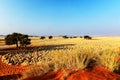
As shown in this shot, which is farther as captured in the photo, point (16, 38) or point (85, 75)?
point (16, 38)

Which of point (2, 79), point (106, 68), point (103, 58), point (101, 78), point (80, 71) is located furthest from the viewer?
point (2, 79)

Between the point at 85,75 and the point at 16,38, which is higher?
the point at 85,75

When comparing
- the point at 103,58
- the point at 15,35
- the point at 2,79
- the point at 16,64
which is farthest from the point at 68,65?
the point at 15,35

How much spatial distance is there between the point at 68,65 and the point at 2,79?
4166mm

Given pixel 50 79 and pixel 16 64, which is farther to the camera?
pixel 16 64

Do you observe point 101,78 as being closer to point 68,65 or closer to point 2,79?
point 68,65

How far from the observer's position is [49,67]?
12.6m

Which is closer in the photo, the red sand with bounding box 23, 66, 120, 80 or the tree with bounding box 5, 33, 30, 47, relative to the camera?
the red sand with bounding box 23, 66, 120, 80

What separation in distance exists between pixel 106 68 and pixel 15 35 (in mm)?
32884

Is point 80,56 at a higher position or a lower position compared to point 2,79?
higher

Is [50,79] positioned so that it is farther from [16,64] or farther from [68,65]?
[16,64]

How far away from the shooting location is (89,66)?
11.2 metres

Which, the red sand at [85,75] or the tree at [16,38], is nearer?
the red sand at [85,75]

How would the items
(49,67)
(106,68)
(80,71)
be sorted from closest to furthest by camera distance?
(80,71)
(106,68)
(49,67)
